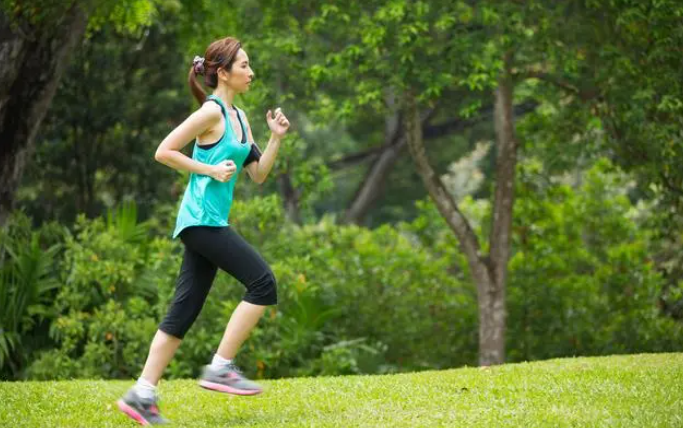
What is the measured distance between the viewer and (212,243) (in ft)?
18.3

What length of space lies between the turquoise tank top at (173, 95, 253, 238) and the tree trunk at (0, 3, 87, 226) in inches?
210

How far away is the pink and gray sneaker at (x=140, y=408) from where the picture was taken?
5594mm

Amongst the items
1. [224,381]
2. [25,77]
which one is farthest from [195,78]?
[25,77]

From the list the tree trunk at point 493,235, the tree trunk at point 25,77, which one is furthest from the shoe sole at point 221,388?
the tree trunk at point 493,235

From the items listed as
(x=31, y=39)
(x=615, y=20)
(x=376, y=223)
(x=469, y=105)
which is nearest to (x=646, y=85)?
(x=615, y=20)

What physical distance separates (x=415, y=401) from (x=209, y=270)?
146 centimetres

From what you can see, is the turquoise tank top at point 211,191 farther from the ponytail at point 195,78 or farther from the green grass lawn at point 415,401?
the green grass lawn at point 415,401

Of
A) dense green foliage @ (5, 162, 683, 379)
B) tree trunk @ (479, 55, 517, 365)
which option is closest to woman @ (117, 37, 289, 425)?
dense green foliage @ (5, 162, 683, 379)

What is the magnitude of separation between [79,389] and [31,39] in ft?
15.2

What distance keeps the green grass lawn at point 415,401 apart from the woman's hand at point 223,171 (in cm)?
134

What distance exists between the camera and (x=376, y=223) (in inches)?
1387

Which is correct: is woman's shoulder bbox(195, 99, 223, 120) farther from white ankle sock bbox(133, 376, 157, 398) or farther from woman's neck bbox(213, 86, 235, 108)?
white ankle sock bbox(133, 376, 157, 398)

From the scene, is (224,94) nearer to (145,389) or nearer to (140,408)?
(145,389)

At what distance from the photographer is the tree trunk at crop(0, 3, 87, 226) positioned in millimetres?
10370
